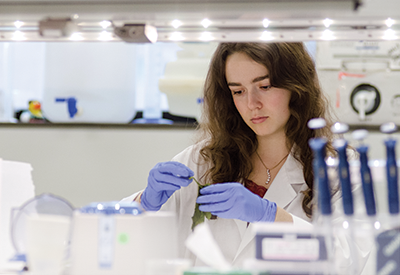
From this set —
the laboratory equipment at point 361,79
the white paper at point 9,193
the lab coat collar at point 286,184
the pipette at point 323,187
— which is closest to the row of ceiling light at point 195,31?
the pipette at point 323,187

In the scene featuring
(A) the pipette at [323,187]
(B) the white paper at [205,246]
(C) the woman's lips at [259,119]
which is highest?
(C) the woman's lips at [259,119]

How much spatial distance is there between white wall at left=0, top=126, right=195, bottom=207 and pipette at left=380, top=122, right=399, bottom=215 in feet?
6.40

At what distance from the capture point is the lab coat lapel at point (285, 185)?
173 centimetres

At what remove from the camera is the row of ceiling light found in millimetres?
1067

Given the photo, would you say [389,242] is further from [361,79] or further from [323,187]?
[361,79]

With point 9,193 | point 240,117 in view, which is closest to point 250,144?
point 240,117

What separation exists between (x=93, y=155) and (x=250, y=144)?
128 cm

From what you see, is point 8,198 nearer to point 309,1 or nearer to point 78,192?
point 309,1

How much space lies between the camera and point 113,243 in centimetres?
88

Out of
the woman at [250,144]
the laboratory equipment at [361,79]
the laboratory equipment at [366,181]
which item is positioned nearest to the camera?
the laboratory equipment at [366,181]

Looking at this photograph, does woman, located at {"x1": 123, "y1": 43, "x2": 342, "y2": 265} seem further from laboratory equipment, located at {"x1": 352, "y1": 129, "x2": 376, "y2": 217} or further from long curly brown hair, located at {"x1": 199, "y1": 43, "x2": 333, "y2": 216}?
laboratory equipment, located at {"x1": 352, "y1": 129, "x2": 376, "y2": 217}

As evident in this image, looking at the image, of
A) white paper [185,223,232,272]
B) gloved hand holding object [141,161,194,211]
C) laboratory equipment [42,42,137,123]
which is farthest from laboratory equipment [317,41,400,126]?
white paper [185,223,232,272]

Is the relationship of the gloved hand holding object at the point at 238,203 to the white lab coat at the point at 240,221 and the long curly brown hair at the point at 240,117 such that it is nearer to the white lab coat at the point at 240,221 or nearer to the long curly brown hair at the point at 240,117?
the white lab coat at the point at 240,221

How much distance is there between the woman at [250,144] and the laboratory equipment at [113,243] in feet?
1.77
